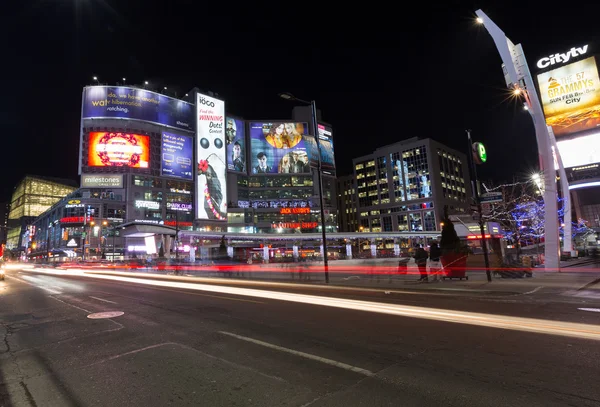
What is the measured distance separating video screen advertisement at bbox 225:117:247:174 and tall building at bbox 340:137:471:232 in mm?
52534

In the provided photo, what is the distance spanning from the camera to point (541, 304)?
34.0 feet

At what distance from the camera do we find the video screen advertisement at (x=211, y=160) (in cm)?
10006

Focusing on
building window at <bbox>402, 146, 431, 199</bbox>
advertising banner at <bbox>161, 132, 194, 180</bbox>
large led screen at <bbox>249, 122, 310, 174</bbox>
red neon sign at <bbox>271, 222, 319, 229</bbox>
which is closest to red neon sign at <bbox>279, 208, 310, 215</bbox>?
red neon sign at <bbox>271, 222, 319, 229</bbox>

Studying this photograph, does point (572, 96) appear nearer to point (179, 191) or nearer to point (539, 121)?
point (539, 121)

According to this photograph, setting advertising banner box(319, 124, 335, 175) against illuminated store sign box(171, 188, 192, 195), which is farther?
advertising banner box(319, 124, 335, 175)

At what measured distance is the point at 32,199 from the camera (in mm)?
158500

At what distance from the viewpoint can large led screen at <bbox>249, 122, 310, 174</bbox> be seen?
11962cm

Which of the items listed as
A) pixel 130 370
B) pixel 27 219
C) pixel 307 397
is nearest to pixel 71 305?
pixel 130 370

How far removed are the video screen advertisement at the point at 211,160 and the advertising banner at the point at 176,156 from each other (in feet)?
10.0

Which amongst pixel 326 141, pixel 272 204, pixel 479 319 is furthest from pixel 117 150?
pixel 479 319

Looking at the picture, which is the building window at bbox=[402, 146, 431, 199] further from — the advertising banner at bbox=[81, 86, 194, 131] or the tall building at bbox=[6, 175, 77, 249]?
the tall building at bbox=[6, 175, 77, 249]

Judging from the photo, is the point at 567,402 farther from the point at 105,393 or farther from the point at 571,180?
the point at 571,180

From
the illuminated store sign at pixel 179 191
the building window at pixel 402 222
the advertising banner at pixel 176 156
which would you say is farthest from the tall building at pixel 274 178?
the building window at pixel 402 222

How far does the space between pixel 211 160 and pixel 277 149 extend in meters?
27.2
